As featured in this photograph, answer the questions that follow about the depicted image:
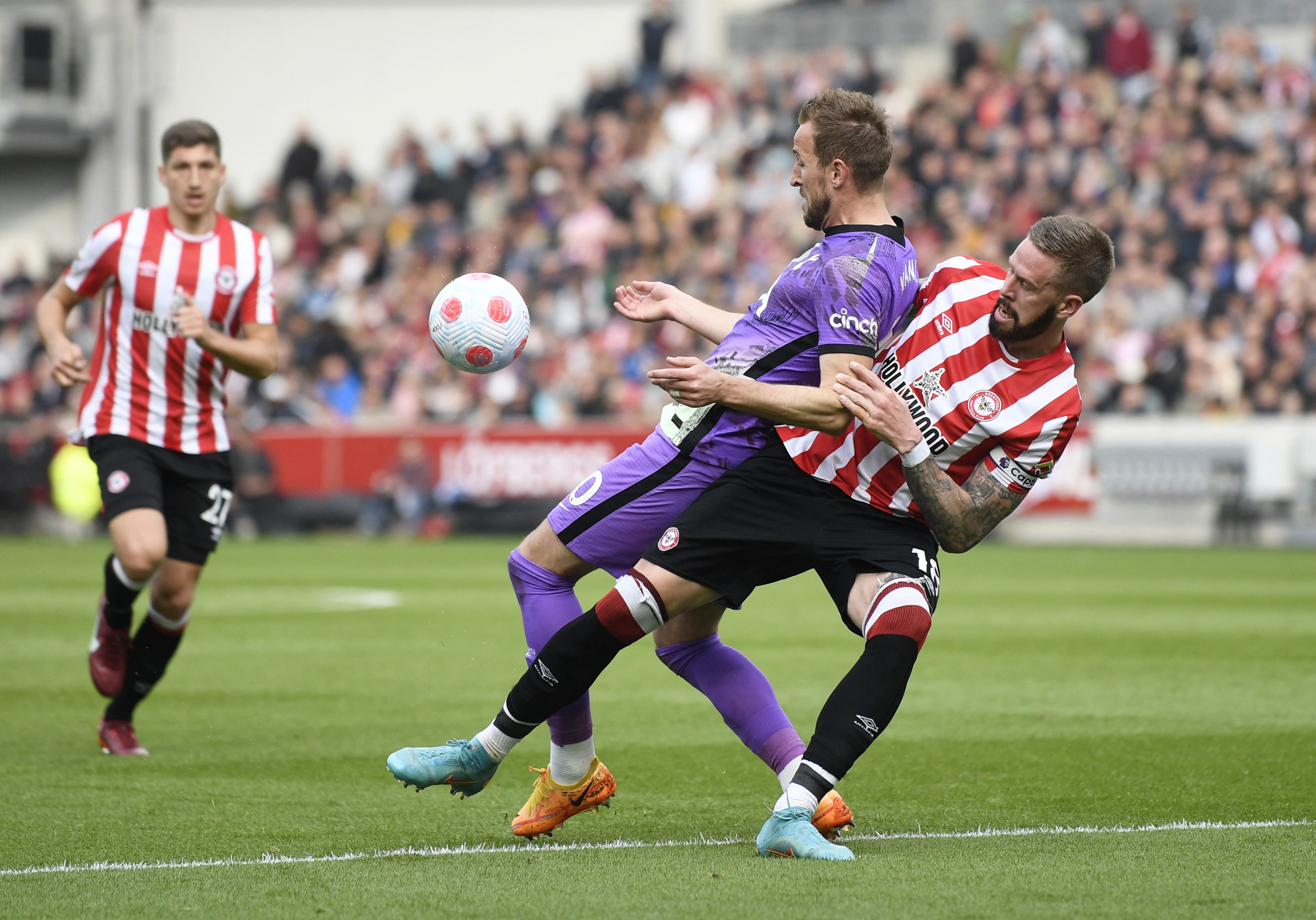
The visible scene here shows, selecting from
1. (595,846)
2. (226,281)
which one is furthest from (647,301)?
(226,281)

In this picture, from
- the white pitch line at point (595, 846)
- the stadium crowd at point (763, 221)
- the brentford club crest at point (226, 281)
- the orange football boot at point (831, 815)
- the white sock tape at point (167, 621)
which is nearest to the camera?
the white pitch line at point (595, 846)

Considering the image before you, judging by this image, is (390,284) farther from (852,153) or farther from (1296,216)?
(852,153)

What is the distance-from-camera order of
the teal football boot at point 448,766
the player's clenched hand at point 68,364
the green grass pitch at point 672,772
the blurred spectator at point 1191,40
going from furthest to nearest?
the blurred spectator at point 1191,40
the player's clenched hand at point 68,364
the teal football boot at point 448,766
the green grass pitch at point 672,772

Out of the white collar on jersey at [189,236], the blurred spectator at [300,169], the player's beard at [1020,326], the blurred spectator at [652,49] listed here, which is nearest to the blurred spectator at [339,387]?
the blurred spectator at [300,169]

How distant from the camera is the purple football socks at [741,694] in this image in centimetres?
518

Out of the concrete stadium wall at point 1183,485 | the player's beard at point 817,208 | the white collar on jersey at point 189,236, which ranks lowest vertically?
the concrete stadium wall at point 1183,485

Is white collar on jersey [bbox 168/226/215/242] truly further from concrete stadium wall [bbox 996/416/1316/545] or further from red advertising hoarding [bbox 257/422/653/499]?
concrete stadium wall [bbox 996/416/1316/545]

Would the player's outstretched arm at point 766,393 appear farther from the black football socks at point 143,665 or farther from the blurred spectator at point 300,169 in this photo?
the blurred spectator at point 300,169

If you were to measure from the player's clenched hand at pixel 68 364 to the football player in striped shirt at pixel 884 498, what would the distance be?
8.99ft

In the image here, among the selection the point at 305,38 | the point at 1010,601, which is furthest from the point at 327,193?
the point at 1010,601

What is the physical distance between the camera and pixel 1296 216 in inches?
824

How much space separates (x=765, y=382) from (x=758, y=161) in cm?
2073

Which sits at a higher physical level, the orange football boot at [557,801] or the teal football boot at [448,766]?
the teal football boot at [448,766]

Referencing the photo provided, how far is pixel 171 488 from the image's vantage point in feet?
23.1
